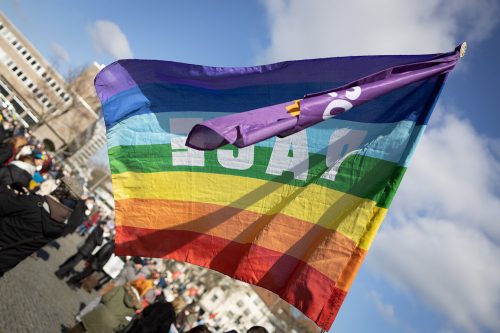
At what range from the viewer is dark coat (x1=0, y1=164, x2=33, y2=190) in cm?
748

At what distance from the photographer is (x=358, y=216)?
432cm

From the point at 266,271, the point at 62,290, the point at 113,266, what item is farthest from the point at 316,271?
the point at 113,266

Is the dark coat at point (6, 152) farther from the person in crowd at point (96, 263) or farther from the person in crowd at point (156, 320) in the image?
the person in crowd at point (96, 263)

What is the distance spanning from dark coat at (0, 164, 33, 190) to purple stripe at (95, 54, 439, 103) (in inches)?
148

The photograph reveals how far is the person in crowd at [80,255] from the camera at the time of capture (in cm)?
1298

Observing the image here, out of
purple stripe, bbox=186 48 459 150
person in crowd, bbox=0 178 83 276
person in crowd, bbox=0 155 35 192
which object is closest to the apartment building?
person in crowd, bbox=0 155 35 192

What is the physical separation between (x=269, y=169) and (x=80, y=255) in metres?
10.1

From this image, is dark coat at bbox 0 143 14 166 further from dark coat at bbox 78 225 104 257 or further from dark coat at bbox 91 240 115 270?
dark coat at bbox 91 240 115 270

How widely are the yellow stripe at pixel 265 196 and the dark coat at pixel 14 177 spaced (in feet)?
12.0

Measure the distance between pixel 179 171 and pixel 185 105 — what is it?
28.4 inches

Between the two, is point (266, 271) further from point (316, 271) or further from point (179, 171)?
point (179, 171)

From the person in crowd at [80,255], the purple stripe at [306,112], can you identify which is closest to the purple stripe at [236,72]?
the purple stripe at [306,112]

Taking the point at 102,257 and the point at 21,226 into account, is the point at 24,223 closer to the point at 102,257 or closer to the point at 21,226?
the point at 21,226

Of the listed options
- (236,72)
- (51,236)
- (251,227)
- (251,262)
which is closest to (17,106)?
(51,236)
